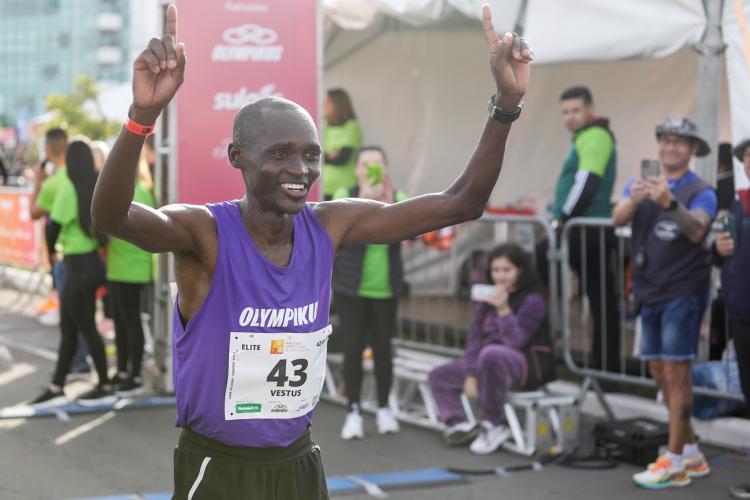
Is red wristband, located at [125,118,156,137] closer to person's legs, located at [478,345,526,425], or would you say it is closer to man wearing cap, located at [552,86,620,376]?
person's legs, located at [478,345,526,425]

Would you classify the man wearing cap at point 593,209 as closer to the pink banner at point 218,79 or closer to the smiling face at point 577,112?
the smiling face at point 577,112

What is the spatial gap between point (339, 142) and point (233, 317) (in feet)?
27.1

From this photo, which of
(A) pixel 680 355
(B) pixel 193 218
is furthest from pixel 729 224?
(B) pixel 193 218

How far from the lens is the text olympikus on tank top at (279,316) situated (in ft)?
10.8

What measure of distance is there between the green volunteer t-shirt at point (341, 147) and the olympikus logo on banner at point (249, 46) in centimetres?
273

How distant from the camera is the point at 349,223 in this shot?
3590mm

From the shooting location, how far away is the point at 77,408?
8.34 m

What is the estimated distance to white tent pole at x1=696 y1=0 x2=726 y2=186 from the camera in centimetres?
691

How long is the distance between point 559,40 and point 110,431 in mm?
3942

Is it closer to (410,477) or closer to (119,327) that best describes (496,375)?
(410,477)

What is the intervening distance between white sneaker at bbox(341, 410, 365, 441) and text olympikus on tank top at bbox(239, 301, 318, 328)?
4190 millimetres

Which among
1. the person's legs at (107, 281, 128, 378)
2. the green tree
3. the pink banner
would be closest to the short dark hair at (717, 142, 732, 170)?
the pink banner

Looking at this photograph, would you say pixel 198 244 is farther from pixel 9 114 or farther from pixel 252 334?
pixel 9 114

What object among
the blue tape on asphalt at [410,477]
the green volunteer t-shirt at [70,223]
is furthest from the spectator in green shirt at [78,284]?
the blue tape on asphalt at [410,477]
